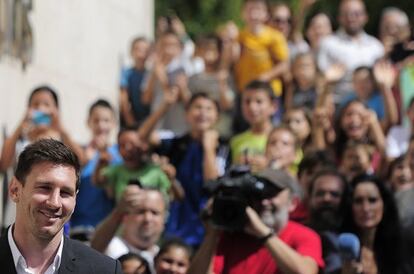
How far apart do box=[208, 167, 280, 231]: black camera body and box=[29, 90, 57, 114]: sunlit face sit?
2.88 metres

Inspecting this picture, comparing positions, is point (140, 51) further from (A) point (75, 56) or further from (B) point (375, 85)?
(B) point (375, 85)

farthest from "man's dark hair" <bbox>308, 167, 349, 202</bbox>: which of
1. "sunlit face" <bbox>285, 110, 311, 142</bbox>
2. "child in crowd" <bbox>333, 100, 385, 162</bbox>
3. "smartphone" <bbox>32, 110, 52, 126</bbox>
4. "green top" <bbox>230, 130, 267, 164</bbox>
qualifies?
"sunlit face" <bbox>285, 110, 311, 142</bbox>

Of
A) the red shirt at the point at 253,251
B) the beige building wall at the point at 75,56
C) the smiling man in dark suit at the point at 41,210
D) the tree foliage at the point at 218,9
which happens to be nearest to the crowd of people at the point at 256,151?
the red shirt at the point at 253,251

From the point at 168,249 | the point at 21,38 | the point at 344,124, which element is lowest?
the point at 168,249

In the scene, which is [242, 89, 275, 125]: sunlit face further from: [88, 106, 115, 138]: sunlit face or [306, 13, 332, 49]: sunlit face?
[306, 13, 332, 49]: sunlit face

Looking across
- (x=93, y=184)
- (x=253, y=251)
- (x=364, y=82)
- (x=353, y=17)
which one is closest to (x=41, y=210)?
(x=253, y=251)

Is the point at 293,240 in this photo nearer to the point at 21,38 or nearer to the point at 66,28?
the point at 21,38

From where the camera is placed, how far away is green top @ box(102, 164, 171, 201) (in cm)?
952

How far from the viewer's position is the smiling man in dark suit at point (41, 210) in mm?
4742

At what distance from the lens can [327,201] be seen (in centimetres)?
819

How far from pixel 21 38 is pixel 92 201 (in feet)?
6.53

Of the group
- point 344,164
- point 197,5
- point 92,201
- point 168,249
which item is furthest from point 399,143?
point 197,5

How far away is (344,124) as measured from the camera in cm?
1103

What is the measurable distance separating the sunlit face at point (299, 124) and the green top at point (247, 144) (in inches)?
22.0
